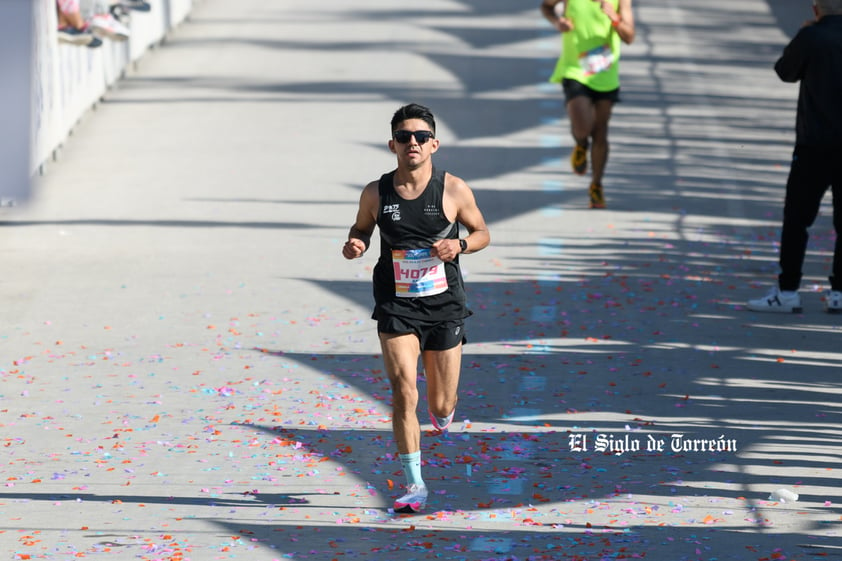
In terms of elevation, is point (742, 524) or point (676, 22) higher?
point (742, 524)

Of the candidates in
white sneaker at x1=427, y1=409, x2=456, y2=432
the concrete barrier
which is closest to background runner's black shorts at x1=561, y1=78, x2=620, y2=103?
the concrete barrier

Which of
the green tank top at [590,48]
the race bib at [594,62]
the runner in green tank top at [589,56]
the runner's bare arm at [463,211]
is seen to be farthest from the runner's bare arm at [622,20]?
the runner's bare arm at [463,211]

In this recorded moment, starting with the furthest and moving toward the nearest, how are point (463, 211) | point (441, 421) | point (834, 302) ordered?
point (834, 302)
point (441, 421)
point (463, 211)

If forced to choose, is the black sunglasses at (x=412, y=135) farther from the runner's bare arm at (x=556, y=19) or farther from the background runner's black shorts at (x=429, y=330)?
the runner's bare arm at (x=556, y=19)

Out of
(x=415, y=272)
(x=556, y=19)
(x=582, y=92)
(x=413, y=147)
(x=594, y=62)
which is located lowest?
(x=582, y=92)

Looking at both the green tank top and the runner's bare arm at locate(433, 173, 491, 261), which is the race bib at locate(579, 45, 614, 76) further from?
the runner's bare arm at locate(433, 173, 491, 261)

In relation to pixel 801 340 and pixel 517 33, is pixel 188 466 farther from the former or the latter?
pixel 517 33

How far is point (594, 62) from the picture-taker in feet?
46.2


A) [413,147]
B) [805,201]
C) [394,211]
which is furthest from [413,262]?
[805,201]

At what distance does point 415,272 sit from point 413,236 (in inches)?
6.4

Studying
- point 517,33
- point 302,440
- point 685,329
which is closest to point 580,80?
point 685,329

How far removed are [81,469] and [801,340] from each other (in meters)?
4.85

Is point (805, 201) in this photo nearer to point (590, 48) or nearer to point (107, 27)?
point (590, 48)

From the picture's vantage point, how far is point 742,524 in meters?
7.41
